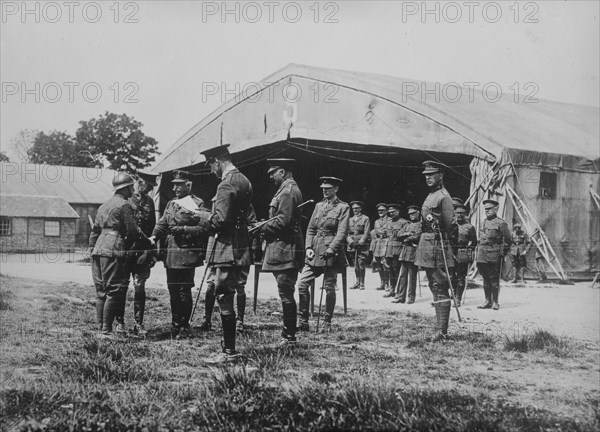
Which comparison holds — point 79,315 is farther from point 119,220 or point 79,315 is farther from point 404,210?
point 404,210

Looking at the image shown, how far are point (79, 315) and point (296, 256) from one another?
3.38 m

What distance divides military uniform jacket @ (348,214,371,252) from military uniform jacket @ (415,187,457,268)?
5.21 metres

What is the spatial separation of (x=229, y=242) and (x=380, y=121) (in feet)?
27.5

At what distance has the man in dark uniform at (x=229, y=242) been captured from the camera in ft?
16.8

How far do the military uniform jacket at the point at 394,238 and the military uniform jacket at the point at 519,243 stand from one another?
267 cm

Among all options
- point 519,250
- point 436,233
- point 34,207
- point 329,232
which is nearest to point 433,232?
point 436,233

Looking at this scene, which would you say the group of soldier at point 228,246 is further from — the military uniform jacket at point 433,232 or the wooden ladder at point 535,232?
the wooden ladder at point 535,232

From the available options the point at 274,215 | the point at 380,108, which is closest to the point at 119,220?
the point at 274,215

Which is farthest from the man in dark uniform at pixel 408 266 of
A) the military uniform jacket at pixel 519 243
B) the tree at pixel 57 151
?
the tree at pixel 57 151

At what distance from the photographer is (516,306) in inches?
347

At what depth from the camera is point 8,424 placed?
3547 millimetres

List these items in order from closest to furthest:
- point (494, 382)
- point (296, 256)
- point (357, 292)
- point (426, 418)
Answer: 1. point (426, 418)
2. point (494, 382)
3. point (296, 256)
4. point (357, 292)

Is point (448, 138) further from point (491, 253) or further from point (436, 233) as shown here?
point (436, 233)

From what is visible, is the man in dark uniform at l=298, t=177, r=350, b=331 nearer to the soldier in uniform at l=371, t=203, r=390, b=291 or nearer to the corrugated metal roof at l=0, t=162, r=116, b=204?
the soldier in uniform at l=371, t=203, r=390, b=291
